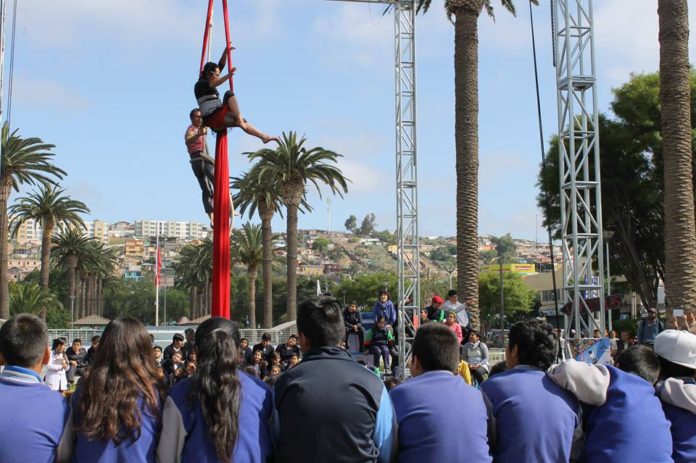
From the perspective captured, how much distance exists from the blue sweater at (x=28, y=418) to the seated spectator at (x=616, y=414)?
235cm

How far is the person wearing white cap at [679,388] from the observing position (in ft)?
15.4

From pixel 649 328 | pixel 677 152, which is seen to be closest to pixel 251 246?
→ pixel 677 152

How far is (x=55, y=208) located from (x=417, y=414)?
5005 cm

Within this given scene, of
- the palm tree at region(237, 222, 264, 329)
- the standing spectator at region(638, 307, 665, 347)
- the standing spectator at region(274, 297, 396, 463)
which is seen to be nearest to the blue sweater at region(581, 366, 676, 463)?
the standing spectator at region(274, 297, 396, 463)

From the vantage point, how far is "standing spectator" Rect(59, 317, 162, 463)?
3.87 meters

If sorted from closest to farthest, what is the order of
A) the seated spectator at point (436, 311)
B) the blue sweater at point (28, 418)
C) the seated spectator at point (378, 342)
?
the blue sweater at point (28, 418) → the seated spectator at point (436, 311) → the seated spectator at point (378, 342)

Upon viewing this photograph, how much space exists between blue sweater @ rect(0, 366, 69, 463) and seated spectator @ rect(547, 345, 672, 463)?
2352 mm

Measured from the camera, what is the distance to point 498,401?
175 inches

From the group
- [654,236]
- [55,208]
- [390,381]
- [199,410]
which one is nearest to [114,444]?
[199,410]

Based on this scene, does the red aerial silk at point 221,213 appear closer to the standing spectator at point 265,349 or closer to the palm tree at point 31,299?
the standing spectator at point 265,349

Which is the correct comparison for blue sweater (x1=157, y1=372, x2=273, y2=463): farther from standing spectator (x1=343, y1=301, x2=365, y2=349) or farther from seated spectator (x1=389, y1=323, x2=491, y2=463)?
standing spectator (x1=343, y1=301, x2=365, y2=349)

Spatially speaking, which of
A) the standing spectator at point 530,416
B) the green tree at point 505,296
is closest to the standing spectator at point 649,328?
the standing spectator at point 530,416

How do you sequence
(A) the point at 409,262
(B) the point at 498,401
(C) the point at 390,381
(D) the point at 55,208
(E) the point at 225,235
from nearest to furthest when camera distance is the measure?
1. (B) the point at 498,401
2. (C) the point at 390,381
3. (E) the point at 225,235
4. (A) the point at 409,262
5. (D) the point at 55,208

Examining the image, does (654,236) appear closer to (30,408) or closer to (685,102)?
A: (685,102)
